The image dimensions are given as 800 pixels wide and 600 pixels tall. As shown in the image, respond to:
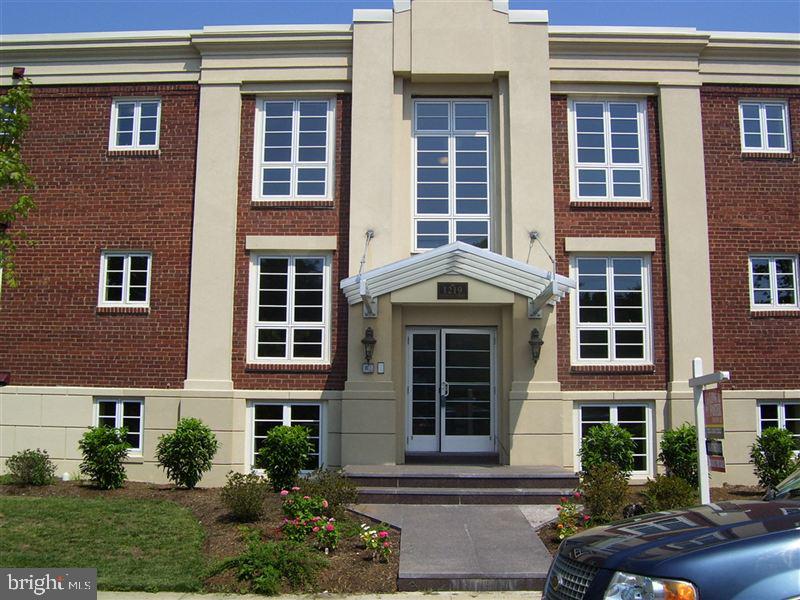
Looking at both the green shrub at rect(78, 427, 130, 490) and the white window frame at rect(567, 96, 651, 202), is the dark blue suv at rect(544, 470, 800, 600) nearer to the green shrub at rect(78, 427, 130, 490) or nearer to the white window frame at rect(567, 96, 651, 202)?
the green shrub at rect(78, 427, 130, 490)

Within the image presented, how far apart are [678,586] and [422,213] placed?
11.4 m

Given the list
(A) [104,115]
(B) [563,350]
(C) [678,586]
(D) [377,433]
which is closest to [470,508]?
(D) [377,433]

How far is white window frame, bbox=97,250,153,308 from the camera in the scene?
48.2 feet

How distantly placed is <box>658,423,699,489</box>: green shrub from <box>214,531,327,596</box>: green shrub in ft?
24.3

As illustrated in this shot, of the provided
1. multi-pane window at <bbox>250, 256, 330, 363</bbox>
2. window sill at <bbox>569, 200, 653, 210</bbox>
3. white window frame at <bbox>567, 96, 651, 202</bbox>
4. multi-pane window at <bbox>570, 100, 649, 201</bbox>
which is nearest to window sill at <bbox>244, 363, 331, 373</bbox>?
multi-pane window at <bbox>250, 256, 330, 363</bbox>

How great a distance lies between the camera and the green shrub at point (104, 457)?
498 inches

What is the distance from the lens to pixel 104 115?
15242mm

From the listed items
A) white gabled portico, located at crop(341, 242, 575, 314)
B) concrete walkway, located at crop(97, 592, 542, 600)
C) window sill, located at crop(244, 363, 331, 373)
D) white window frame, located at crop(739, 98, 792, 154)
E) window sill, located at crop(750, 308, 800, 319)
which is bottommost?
concrete walkway, located at crop(97, 592, 542, 600)

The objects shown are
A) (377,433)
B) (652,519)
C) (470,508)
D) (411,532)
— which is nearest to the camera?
(652,519)

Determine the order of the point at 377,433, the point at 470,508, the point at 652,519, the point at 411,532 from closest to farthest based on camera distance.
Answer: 1. the point at 652,519
2. the point at 411,532
3. the point at 470,508
4. the point at 377,433

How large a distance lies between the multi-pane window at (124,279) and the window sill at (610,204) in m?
8.75

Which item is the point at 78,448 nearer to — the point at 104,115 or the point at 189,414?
the point at 189,414

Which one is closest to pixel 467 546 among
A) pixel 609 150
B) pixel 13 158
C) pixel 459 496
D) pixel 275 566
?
pixel 459 496

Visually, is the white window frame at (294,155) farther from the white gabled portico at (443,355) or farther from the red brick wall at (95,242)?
the white gabled portico at (443,355)
